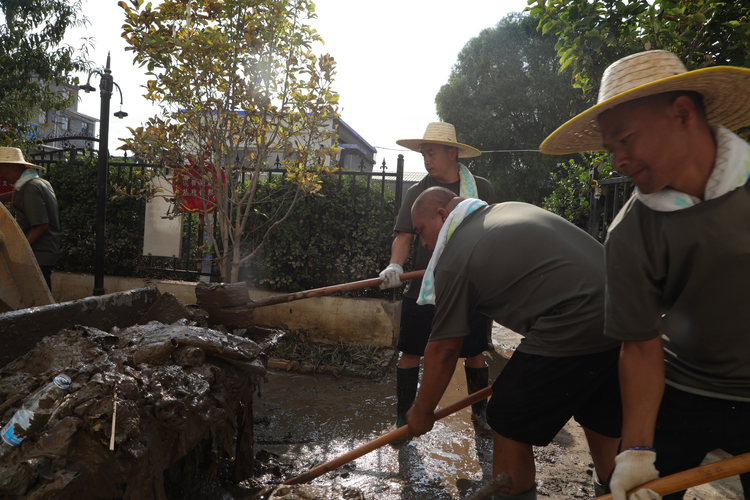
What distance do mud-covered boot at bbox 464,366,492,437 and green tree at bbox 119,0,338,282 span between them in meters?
2.56

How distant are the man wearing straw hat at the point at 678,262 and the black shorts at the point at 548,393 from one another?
1.03 ft

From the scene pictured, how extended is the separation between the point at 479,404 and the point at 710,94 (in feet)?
8.35

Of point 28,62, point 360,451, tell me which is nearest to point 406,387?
point 360,451

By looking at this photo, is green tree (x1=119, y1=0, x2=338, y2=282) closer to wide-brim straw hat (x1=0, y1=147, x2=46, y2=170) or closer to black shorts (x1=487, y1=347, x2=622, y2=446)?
wide-brim straw hat (x1=0, y1=147, x2=46, y2=170)

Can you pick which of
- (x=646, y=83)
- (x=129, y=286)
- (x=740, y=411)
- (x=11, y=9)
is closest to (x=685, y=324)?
(x=740, y=411)

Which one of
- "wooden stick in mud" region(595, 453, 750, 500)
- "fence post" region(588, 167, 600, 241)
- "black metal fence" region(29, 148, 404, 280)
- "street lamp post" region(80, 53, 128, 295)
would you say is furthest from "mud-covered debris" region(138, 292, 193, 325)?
"fence post" region(588, 167, 600, 241)

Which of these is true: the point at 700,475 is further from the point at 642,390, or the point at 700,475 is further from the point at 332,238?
the point at 332,238

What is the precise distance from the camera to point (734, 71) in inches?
53.6

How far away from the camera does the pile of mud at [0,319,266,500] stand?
1.66 meters

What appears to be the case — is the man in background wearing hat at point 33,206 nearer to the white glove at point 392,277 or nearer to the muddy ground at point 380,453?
the muddy ground at point 380,453

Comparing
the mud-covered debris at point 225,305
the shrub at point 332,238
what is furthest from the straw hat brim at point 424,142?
the mud-covered debris at point 225,305

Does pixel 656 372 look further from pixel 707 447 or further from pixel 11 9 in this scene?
pixel 11 9

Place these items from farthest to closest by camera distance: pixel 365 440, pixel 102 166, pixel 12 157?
1. pixel 102 166
2. pixel 12 157
3. pixel 365 440

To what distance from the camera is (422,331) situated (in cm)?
325
